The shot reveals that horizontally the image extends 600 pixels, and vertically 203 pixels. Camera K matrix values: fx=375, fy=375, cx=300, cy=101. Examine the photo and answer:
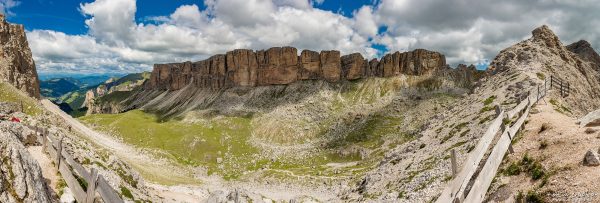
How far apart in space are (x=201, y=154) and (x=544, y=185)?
129784 millimetres

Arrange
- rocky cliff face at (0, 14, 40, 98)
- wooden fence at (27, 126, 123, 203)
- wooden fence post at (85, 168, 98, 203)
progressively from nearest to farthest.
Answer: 1. wooden fence at (27, 126, 123, 203)
2. wooden fence post at (85, 168, 98, 203)
3. rocky cliff face at (0, 14, 40, 98)

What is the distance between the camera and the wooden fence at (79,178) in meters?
9.62

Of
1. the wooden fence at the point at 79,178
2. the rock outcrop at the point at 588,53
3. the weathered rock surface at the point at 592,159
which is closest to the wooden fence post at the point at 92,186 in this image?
the wooden fence at the point at 79,178

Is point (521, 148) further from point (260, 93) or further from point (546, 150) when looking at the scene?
point (260, 93)

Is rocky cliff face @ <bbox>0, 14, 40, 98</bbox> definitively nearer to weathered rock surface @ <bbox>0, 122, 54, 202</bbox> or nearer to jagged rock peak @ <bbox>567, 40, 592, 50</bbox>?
weathered rock surface @ <bbox>0, 122, 54, 202</bbox>

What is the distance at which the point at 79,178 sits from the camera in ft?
71.1

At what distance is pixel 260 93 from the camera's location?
7618 inches

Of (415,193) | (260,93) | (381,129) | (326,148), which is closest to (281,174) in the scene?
(326,148)

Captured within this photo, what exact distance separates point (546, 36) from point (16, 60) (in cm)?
14091

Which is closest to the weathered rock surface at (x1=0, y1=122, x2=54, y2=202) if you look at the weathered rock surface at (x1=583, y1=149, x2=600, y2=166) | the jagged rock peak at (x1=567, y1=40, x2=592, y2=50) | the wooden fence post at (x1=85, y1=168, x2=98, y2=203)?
the wooden fence post at (x1=85, y1=168, x2=98, y2=203)

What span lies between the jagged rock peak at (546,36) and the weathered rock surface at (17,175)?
215 feet

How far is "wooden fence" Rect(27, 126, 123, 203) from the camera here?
31.6 ft

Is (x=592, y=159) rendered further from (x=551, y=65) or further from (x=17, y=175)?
(x=551, y=65)

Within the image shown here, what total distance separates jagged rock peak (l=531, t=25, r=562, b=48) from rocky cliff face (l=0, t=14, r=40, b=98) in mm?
128464
